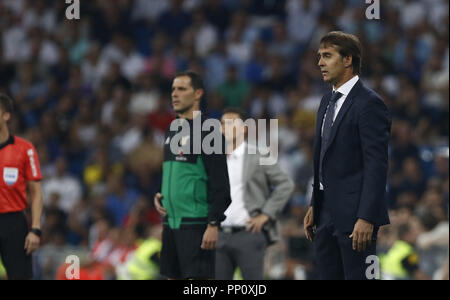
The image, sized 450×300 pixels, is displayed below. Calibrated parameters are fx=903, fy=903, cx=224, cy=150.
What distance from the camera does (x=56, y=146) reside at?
46.2 feet

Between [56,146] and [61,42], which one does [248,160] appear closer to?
[56,146]

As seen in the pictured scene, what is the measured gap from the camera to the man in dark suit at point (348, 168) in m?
5.26

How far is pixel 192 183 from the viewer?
6.60 m

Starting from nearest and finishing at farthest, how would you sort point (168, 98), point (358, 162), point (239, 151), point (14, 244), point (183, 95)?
point (358, 162) → point (183, 95) → point (14, 244) → point (239, 151) → point (168, 98)

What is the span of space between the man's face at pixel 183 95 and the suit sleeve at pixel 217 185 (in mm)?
377

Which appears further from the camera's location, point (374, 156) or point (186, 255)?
point (186, 255)

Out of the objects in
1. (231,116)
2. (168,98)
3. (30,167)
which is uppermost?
(168,98)

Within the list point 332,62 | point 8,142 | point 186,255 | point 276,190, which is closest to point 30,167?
point 8,142

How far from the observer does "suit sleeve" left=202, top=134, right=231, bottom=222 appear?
645cm

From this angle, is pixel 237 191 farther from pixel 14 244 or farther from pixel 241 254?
pixel 14 244

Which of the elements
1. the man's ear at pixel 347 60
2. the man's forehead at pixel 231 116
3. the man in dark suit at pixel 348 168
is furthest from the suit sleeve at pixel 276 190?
the man's ear at pixel 347 60

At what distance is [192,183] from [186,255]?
524 millimetres

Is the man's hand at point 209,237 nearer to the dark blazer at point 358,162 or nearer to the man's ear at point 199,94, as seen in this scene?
the man's ear at point 199,94
